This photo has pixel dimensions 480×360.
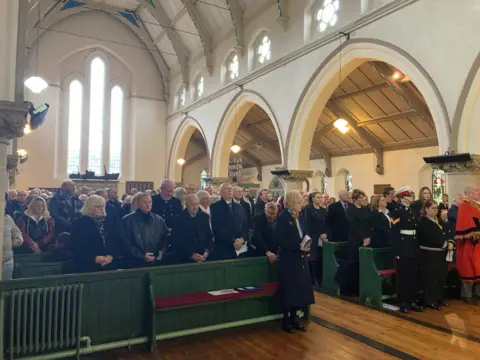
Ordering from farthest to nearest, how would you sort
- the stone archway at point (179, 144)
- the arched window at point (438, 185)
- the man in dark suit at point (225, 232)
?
1. the stone archway at point (179, 144)
2. the arched window at point (438, 185)
3. the man in dark suit at point (225, 232)

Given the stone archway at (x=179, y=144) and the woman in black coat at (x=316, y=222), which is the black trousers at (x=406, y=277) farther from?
the stone archway at (x=179, y=144)

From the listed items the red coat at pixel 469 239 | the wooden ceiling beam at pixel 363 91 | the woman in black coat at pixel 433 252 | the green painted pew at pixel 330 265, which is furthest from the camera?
the wooden ceiling beam at pixel 363 91

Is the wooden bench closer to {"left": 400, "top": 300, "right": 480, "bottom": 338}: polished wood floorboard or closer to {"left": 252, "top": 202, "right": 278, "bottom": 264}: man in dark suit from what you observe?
{"left": 252, "top": 202, "right": 278, "bottom": 264}: man in dark suit

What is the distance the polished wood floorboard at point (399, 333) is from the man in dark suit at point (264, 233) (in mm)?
1121

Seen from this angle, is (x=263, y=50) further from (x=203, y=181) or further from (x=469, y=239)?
(x=469, y=239)

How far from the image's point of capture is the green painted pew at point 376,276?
5.53 metres

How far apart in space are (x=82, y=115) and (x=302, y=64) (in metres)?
11.7

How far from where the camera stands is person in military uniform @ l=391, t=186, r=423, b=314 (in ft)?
17.2

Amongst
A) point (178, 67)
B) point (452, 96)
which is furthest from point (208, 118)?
point (452, 96)

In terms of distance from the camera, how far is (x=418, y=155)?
1341 cm

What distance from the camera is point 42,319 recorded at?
3.54 metres

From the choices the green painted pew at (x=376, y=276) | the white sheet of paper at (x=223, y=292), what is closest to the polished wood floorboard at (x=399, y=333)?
the green painted pew at (x=376, y=276)

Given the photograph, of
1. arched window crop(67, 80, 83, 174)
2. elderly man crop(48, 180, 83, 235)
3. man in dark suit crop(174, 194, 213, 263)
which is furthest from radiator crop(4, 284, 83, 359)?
arched window crop(67, 80, 83, 174)

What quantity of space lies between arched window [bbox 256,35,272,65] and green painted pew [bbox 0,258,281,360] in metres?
8.68
